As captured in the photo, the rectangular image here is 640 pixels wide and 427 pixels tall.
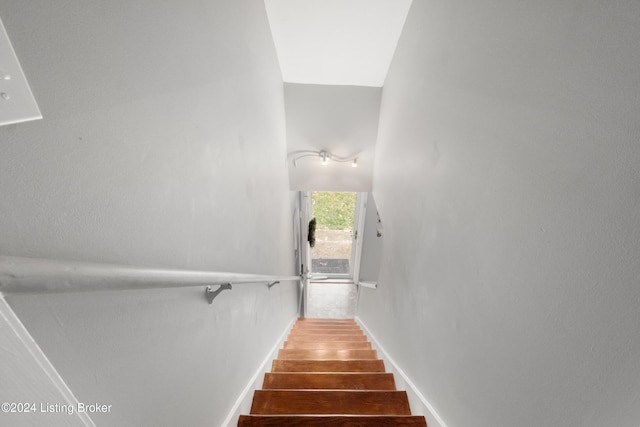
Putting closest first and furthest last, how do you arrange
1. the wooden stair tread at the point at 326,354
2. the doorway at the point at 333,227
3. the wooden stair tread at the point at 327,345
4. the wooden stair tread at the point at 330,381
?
the wooden stair tread at the point at 330,381
the wooden stair tread at the point at 326,354
the wooden stair tread at the point at 327,345
the doorway at the point at 333,227

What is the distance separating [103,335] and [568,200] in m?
1.05

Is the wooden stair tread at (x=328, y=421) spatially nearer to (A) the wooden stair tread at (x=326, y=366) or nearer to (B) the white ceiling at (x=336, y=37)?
(A) the wooden stair tread at (x=326, y=366)

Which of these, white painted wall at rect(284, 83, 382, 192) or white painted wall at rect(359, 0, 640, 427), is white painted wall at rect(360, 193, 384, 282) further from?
white painted wall at rect(359, 0, 640, 427)

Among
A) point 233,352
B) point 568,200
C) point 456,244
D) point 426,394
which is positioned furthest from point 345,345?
point 568,200

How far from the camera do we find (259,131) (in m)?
1.90

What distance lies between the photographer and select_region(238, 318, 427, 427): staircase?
133 centimetres

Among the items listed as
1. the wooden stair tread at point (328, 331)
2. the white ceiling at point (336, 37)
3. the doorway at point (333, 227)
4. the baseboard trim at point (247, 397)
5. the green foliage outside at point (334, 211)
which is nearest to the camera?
the baseboard trim at point (247, 397)

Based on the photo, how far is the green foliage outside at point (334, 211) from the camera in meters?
7.45

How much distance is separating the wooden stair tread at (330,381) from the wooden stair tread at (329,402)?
0.64 ft

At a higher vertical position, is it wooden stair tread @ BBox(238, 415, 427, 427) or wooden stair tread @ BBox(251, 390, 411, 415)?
wooden stair tread @ BBox(238, 415, 427, 427)

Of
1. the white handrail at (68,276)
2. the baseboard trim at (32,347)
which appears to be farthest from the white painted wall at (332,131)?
the baseboard trim at (32,347)

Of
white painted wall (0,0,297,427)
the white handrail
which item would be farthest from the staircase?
the white handrail

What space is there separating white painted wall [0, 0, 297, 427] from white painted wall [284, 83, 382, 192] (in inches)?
76.2

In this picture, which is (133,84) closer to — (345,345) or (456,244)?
(456,244)
